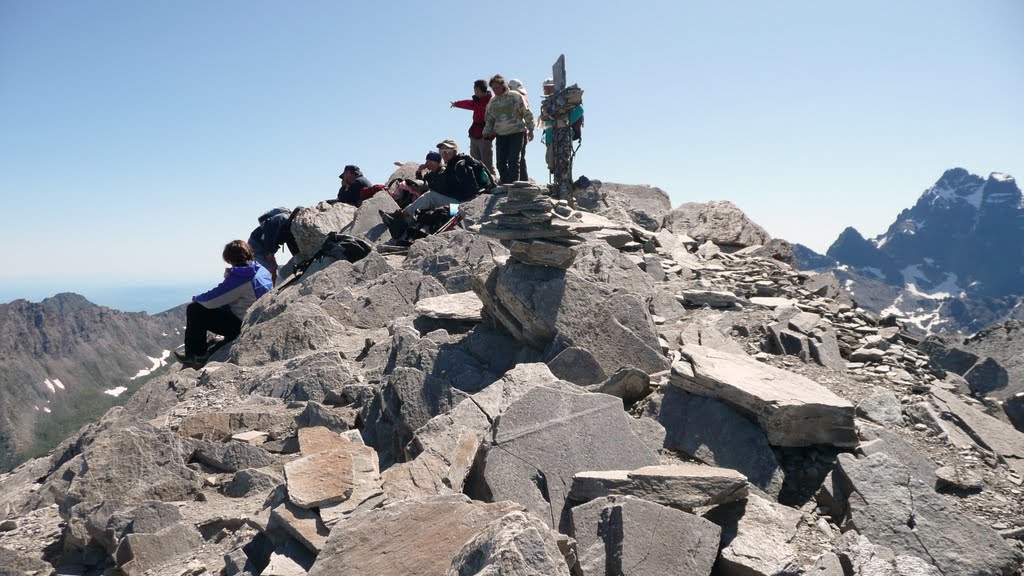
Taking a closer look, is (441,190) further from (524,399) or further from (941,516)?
(941,516)

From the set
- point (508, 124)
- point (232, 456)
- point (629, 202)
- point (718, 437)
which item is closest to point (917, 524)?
point (718, 437)

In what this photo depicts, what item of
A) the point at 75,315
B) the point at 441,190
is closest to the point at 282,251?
the point at 441,190

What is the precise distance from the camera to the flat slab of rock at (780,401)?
16.0 ft

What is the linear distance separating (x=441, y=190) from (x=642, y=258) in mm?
5208

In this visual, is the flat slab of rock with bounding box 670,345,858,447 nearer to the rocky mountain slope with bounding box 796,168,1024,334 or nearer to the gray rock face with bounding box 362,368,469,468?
the gray rock face with bounding box 362,368,469,468

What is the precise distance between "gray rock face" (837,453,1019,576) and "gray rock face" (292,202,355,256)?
1104 cm

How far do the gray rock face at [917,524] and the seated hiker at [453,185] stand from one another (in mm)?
10238

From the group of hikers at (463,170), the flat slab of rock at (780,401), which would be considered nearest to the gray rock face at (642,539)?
the flat slab of rock at (780,401)

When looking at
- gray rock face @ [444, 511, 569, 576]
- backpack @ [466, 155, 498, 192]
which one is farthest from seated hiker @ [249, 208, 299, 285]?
gray rock face @ [444, 511, 569, 576]

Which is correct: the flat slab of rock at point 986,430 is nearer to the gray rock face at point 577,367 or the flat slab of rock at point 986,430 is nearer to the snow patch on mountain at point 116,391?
the gray rock face at point 577,367

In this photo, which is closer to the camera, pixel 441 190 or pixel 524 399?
pixel 524 399

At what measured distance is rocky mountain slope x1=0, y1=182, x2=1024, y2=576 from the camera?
3664 millimetres

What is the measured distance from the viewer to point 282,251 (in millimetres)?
14164

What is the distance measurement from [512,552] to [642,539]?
4.49ft
